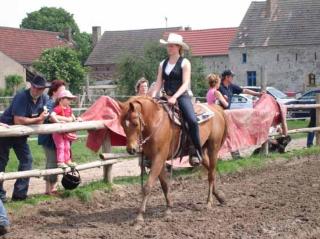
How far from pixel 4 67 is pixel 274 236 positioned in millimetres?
52854

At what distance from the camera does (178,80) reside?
26.7 ft

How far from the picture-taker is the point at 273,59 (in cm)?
5628

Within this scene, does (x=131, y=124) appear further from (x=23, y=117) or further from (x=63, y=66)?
(x=63, y=66)

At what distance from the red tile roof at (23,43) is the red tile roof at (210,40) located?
15135mm

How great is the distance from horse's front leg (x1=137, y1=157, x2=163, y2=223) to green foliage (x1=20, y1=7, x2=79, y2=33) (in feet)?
310

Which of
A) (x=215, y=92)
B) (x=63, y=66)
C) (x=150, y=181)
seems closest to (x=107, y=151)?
(x=150, y=181)

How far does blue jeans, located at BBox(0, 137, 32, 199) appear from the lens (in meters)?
8.20

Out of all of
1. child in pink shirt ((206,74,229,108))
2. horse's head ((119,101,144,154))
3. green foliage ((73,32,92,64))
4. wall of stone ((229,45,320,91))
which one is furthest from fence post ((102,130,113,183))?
green foliage ((73,32,92,64))

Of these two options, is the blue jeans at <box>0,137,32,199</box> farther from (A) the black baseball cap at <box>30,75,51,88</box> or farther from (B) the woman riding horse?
(B) the woman riding horse

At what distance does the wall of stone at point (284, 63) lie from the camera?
178ft

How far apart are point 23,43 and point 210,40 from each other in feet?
62.7

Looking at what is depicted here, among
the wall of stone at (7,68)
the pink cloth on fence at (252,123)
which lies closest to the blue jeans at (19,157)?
the pink cloth on fence at (252,123)

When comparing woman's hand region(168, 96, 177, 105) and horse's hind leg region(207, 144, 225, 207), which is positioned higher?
woman's hand region(168, 96, 177, 105)

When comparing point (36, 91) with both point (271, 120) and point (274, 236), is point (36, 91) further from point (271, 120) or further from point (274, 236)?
point (271, 120)
